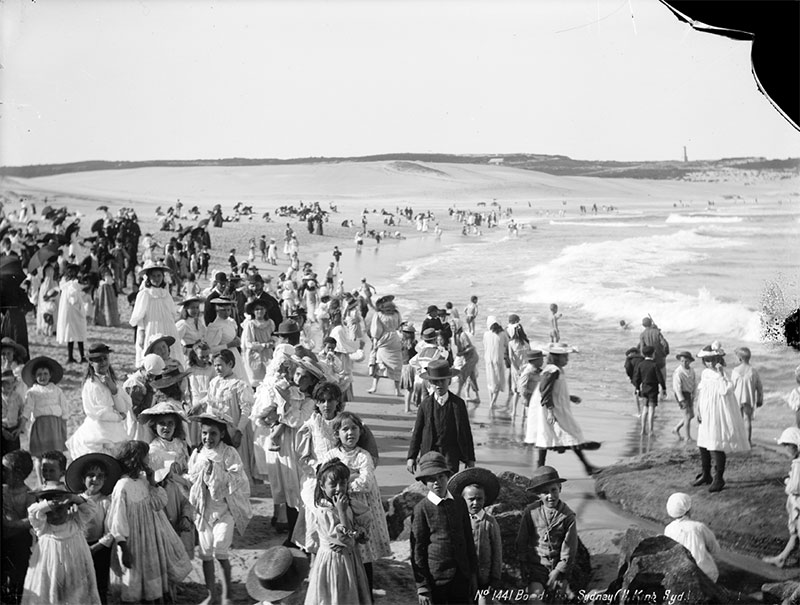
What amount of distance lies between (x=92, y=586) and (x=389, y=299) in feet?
16.3

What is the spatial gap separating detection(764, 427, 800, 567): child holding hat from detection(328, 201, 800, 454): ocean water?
2.24m

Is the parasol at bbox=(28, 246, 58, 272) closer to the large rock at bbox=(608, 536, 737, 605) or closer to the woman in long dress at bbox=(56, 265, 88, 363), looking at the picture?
the woman in long dress at bbox=(56, 265, 88, 363)

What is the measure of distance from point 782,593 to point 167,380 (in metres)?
4.51

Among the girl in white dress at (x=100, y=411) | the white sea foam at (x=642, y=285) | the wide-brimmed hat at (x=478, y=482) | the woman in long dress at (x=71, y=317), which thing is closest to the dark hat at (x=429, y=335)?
the white sea foam at (x=642, y=285)

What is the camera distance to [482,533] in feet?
19.3

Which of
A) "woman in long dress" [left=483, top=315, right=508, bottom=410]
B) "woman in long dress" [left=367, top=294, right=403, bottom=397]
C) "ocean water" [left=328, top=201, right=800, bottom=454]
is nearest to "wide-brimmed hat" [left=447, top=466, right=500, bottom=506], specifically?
"ocean water" [left=328, top=201, right=800, bottom=454]

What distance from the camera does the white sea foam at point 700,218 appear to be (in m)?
10.3

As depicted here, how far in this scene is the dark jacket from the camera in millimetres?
6984

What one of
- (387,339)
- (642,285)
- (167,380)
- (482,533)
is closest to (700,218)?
(642,285)

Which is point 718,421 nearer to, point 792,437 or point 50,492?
point 792,437

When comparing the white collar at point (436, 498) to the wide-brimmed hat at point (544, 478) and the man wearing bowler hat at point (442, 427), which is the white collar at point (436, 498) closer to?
the wide-brimmed hat at point (544, 478)

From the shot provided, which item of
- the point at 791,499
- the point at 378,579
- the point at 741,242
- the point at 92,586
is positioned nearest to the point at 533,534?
the point at 378,579

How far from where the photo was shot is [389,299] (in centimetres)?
1003

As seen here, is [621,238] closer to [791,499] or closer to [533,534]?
[791,499]
